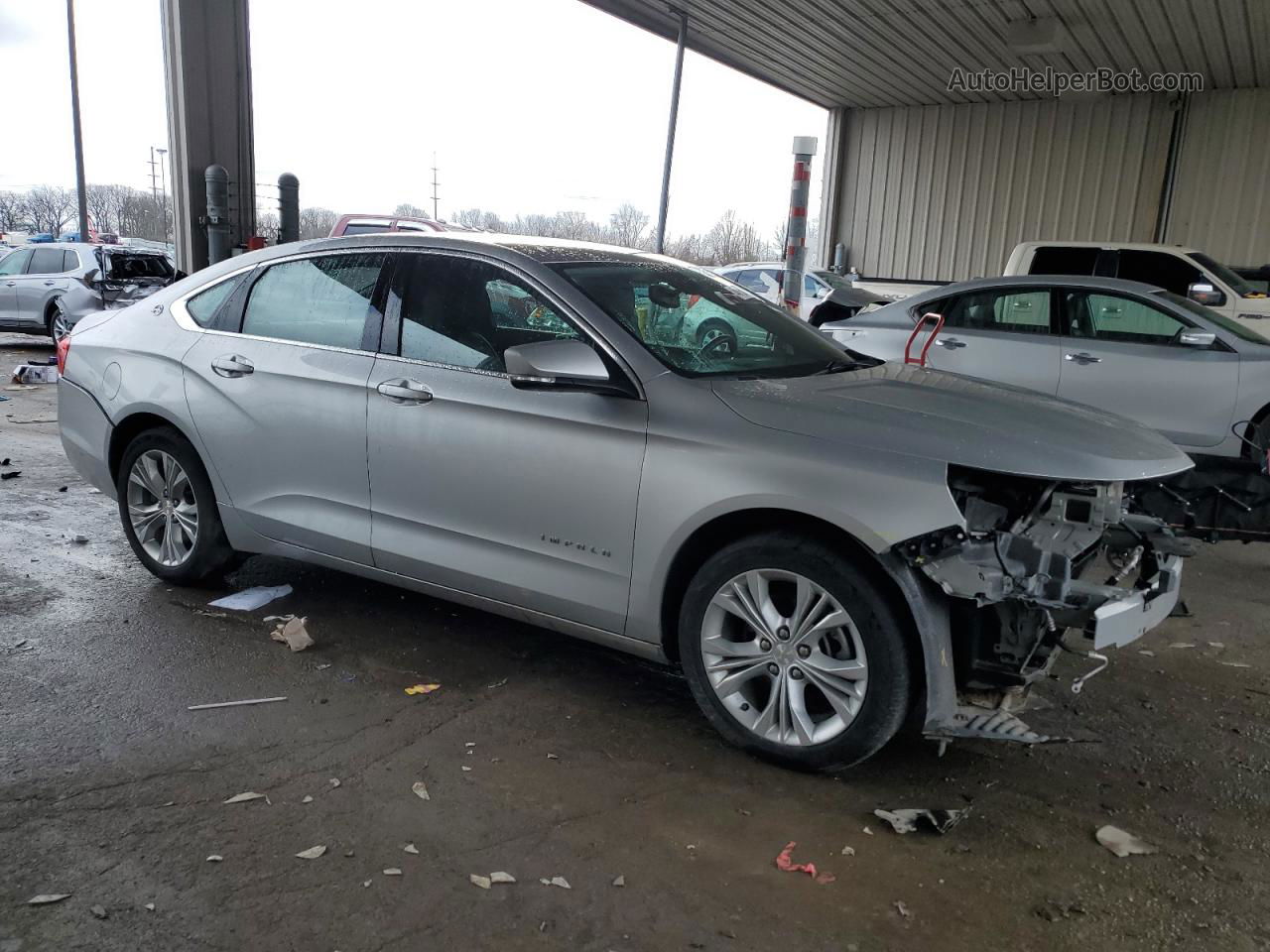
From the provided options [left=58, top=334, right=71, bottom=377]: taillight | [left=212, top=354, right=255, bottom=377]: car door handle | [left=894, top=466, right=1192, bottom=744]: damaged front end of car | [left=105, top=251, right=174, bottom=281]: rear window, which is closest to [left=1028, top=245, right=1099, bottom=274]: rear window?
[left=894, top=466, right=1192, bottom=744]: damaged front end of car

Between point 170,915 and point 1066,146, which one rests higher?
point 1066,146

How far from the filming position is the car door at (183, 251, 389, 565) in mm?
4098

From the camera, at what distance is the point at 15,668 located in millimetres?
3953

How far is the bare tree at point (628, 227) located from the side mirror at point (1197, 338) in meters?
12.1

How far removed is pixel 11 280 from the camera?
1582 cm

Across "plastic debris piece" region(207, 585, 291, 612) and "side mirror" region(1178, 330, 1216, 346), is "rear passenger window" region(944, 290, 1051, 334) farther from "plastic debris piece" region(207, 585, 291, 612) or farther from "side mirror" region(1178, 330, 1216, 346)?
"plastic debris piece" region(207, 585, 291, 612)

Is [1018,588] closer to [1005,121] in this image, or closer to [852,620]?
[852,620]

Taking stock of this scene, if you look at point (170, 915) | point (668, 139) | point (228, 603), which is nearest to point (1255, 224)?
point (668, 139)

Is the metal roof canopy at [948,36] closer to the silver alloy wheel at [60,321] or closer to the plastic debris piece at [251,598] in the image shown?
the silver alloy wheel at [60,321]

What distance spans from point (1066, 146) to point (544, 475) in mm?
17779

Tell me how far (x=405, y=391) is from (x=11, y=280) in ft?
49.6

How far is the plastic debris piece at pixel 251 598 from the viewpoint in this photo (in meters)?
4.68

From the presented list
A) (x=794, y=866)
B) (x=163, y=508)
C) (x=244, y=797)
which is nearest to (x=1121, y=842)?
(x=794, y=866)

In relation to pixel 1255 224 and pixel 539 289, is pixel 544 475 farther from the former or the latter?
pixel 1255 224
